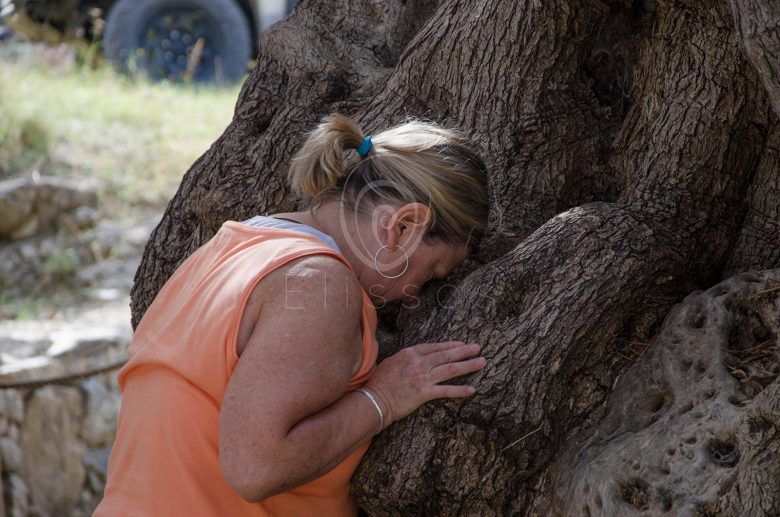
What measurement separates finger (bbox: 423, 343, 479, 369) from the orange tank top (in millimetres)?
181

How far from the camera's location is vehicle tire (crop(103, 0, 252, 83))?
34.1 feet

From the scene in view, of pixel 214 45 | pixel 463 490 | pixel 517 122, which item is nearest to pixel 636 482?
pixel 463 490

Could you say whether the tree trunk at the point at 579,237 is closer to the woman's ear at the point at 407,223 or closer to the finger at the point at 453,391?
the finger at the point at 453,391

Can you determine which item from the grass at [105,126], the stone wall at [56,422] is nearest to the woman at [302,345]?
the stone wall at [56,422]

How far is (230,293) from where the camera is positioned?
2250 mm

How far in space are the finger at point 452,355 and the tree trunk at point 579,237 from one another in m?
0.04

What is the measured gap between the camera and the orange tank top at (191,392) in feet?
7.38

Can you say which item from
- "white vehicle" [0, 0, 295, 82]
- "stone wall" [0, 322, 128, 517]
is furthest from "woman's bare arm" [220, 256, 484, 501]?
"white vehicle" [0, 0, 295, 82]

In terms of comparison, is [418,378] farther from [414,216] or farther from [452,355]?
[414,216]

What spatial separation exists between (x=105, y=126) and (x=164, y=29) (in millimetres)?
2931

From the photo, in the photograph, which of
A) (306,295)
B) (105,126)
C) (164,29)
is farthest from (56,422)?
(164,29)

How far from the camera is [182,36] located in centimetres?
1095

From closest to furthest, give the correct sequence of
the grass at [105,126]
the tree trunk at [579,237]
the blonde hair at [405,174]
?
the tree trunk at [579,237] < the blonde hair at [405,174] < the grass at [105,126]
